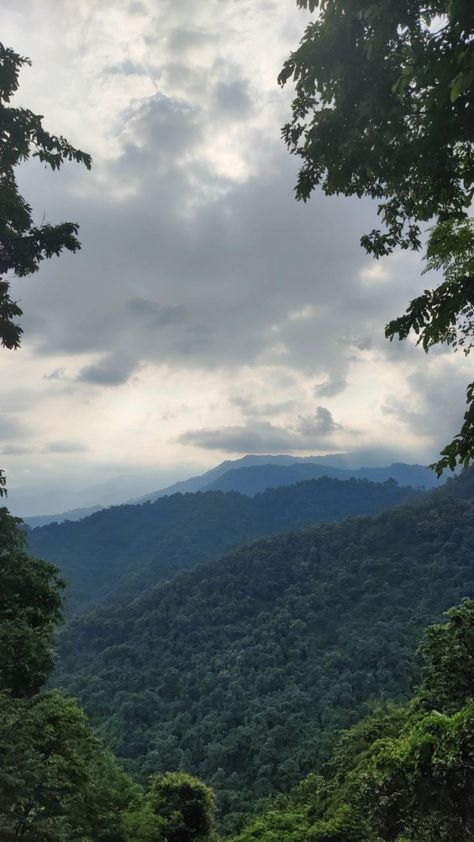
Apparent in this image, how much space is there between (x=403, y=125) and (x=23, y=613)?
44.5ft

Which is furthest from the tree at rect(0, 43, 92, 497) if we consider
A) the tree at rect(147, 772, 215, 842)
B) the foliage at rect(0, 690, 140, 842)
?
the tree at rect(147, 772, 215, 842)

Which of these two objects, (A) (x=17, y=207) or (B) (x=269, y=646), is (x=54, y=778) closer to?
(A) (x=17, y=207)

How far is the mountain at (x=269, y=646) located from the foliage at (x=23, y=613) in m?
33.9

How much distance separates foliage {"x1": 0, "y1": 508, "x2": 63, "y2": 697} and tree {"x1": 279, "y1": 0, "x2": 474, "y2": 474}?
10.6 metres

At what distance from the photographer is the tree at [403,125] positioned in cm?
604

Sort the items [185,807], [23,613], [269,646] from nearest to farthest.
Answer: [23,613]
[185,807]
[269,646]

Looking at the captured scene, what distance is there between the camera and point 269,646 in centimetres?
8194

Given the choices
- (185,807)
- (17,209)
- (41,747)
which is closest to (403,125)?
(17,209)

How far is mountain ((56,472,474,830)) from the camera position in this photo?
5584 centimetres

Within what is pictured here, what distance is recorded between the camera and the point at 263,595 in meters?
104

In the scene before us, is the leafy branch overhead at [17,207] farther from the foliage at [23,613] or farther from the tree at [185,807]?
the tree at [185,807]

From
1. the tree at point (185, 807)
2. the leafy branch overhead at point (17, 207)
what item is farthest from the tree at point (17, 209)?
the tree at point (185, 807)

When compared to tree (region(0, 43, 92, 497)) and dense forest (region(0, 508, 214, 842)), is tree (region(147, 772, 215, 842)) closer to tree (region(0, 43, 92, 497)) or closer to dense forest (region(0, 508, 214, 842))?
dense forest (region(0, 508, 214, 842))

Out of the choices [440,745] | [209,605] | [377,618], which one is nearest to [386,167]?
[440,745]
